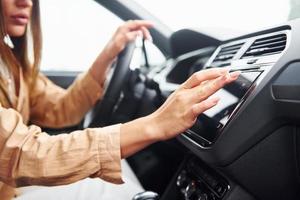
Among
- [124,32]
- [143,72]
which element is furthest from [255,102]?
[143,72]

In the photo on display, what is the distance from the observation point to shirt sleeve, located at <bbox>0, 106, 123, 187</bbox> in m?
0.69

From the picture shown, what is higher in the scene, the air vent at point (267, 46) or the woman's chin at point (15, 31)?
the air vent at point (267, 46)

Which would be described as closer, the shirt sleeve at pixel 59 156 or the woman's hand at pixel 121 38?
the shirt sleeve at pixel 59 156

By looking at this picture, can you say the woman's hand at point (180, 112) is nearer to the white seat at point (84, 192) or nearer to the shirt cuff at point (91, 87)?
the white seat at point (84, 192)

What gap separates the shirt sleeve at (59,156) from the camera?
0.69 meters

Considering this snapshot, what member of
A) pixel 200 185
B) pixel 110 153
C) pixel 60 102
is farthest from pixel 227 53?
pixel 60 102

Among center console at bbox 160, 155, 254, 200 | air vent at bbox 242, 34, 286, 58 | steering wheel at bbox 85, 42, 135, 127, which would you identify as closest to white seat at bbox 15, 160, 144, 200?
center console at bbox 160, 155, 254, 200

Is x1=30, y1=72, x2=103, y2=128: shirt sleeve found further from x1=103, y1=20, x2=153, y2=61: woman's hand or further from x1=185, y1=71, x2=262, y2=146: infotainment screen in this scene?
x1=185, y1=71, x2=262, y2=146: infotainment screen

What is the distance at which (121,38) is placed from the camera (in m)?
1.29

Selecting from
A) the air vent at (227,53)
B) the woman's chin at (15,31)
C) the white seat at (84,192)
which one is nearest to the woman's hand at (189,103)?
the air vent at (227,53)

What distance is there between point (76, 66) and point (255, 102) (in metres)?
1.47

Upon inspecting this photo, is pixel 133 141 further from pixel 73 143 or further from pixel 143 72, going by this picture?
pixel 143 72

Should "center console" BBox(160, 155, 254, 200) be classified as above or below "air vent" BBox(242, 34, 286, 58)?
below

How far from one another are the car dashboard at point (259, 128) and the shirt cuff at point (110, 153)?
0.58 feet
